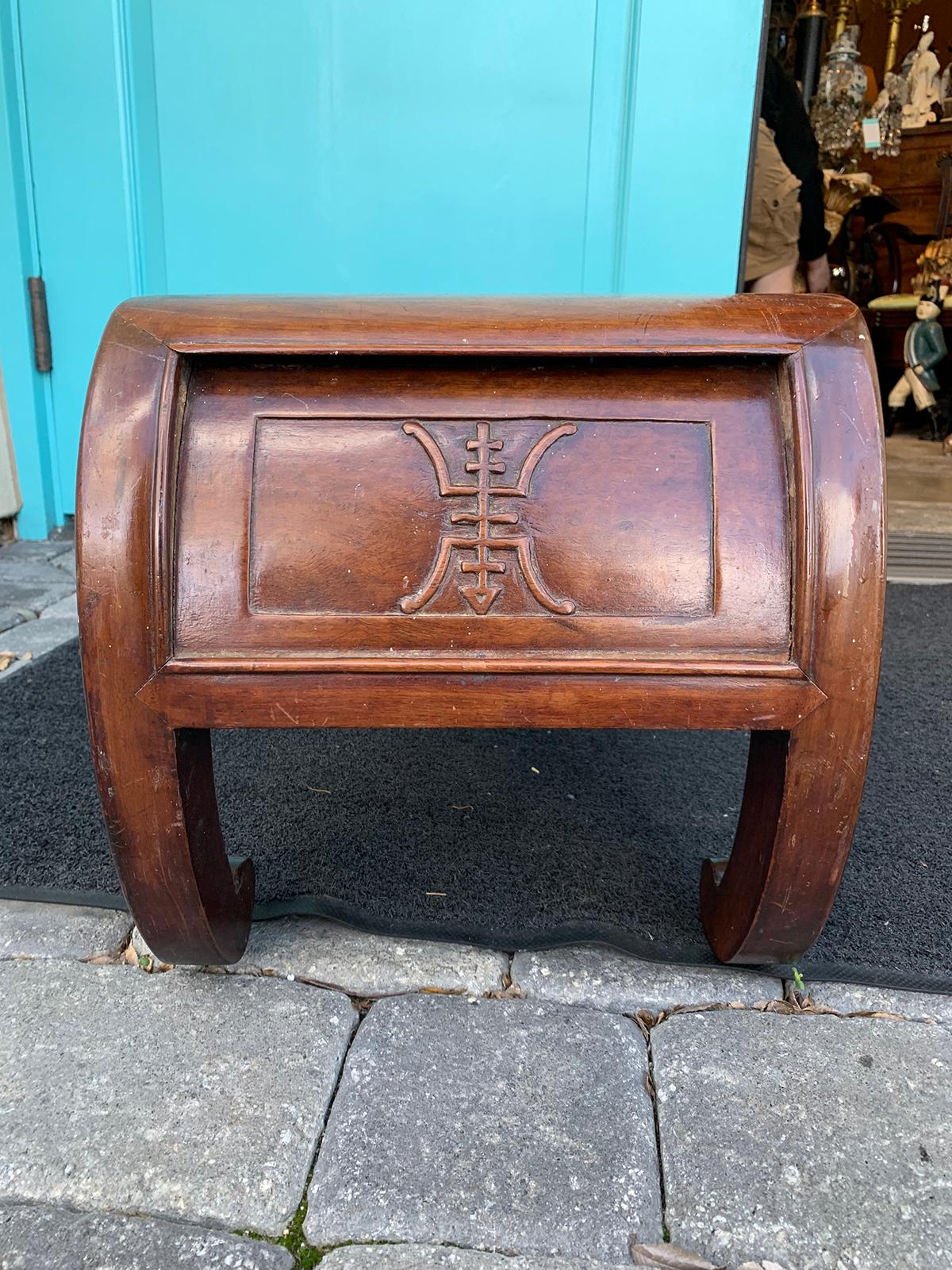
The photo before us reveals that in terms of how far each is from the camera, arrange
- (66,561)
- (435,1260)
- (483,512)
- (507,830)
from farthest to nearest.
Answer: (66,561) < (507,830) < (483,512) < (435,1260)

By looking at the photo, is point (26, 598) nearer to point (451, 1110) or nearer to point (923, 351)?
point (451, 1110)

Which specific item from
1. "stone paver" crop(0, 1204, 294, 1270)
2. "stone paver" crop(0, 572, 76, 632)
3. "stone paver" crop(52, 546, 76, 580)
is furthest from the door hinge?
"stone paver" crop(0, 1204, 294, 1270)

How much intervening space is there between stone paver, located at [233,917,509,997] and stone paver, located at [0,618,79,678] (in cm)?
132

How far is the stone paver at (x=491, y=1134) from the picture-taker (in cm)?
86

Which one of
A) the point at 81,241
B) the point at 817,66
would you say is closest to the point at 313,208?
the point at 81,241

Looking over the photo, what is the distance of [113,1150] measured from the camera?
937 millimetres

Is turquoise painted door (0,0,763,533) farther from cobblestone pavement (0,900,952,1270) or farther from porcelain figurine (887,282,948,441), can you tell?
porcelain figurine (887,282,948,441)

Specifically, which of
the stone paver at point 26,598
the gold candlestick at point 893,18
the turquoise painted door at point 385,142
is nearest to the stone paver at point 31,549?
the stone paver at point 26,598

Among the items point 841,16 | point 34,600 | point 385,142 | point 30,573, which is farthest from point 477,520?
point 841,16

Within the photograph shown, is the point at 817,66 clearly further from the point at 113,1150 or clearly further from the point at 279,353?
the point at 113,1150

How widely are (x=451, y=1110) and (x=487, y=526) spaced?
0.62 meters

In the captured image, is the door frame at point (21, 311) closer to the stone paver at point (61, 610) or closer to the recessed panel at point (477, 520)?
the stone paver at point (61, 610)

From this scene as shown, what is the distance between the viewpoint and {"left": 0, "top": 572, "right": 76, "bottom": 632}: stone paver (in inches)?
103

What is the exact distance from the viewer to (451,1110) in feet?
3.25
